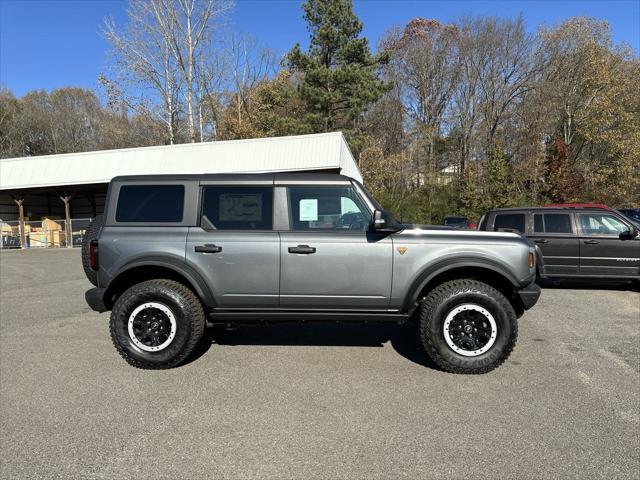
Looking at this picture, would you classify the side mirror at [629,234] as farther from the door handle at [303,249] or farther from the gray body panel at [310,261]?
the door handle at [303,249]

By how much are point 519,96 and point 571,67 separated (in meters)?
4.50

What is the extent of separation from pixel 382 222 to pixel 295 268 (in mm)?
1023

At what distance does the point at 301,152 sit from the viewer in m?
17.1

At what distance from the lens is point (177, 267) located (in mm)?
4113

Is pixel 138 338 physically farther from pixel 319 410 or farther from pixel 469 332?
pixel 469 332

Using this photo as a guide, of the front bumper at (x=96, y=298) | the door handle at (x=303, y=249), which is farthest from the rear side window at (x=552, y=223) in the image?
the front bumper at (x=96, y=298)

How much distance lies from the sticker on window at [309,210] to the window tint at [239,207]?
34 cm

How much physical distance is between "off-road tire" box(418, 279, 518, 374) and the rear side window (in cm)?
518

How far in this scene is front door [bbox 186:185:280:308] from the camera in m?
4.09

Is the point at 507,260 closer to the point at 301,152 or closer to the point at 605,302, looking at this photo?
the point at 605,302

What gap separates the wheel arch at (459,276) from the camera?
404 centimetres

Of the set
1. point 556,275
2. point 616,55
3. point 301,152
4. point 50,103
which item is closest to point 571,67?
point 616,55

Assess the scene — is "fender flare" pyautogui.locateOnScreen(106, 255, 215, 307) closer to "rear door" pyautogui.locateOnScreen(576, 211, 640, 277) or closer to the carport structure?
"rear door" pyautogui.locateOnScreen(576, 211, 640, 277)

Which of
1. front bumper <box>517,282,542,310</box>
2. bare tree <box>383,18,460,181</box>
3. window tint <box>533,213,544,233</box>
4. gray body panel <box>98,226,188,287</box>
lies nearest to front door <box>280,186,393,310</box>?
gray body panel <box>98,226,188,287</box>
